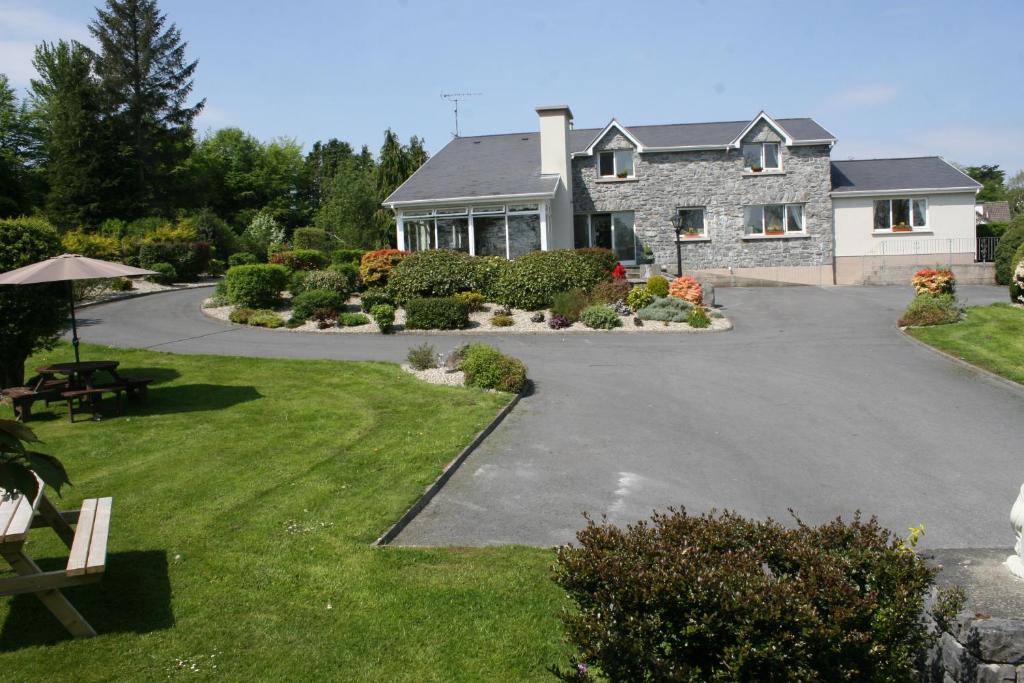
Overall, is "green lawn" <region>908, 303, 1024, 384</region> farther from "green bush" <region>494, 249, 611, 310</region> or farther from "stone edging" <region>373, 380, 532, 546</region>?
"stone edging" <region>373, 380, 532, 546</region>

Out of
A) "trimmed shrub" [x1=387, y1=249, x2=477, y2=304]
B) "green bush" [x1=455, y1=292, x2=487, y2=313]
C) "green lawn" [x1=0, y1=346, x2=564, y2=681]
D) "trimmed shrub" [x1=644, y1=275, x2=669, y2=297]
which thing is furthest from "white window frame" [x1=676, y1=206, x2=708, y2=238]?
"green lawn" [x1=0, y1=346, x2=564, y2=681]

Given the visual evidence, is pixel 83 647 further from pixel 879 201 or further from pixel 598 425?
pixel 879 201

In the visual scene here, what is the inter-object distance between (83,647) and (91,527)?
3.71ft

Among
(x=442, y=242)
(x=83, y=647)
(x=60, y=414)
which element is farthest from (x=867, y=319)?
(x=83, y=647)

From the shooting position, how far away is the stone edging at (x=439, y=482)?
7.64 m

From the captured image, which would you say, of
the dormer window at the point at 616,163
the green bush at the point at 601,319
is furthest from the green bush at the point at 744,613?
the dormer window at the point at 616,163

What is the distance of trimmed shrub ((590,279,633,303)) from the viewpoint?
23422mm

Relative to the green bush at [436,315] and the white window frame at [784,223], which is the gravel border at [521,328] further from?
the white window frame at [784,223]

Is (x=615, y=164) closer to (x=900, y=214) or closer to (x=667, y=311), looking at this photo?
(x=900, y=214)

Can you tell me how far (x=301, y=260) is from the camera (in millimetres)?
31828

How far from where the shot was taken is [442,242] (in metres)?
31.6

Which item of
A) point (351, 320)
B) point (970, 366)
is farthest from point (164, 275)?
point (970, 366)

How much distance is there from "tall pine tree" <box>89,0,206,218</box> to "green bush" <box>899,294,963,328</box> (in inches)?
1622

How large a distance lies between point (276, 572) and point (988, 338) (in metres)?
17.0
